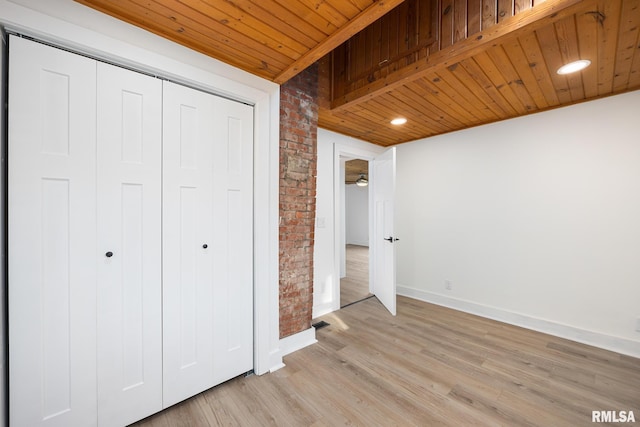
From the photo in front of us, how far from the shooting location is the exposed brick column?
7.68ft

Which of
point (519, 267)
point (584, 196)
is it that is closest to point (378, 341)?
point (519, 267)

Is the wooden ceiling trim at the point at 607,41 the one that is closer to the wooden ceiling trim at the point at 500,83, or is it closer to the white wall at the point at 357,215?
the wooden ceiling trim at the point at 500,83

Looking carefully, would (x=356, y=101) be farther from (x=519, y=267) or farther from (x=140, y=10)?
(x=519, y=267)

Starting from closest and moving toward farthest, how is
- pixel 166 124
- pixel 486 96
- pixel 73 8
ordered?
pixel 73 8, pixel 166 124, pixel 486 96

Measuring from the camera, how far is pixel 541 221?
9.34 ft

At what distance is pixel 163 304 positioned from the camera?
5.43 feet

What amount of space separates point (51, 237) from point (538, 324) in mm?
4225

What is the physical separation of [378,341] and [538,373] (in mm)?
1298

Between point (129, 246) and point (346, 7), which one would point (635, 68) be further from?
point (129, 246)

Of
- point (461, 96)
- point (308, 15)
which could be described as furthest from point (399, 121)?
point (308, 15)

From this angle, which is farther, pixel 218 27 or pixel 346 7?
pixel 218 27

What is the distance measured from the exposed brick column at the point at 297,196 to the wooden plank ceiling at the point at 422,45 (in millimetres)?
302

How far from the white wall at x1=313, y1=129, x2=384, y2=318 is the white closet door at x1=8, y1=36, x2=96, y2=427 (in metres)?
2.24

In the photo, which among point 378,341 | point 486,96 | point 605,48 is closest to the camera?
point 605,48
